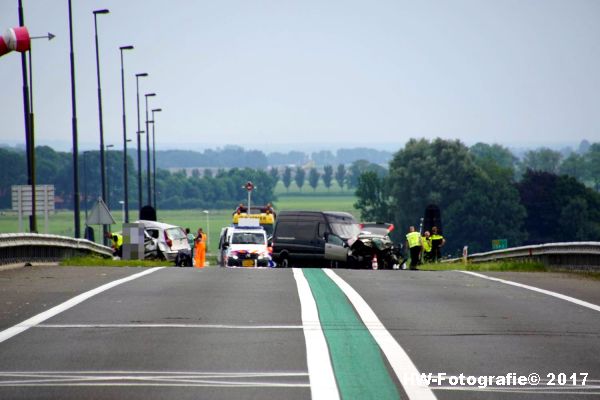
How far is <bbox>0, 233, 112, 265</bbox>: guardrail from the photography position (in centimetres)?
2927

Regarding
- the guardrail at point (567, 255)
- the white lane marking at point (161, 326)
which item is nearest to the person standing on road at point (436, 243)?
Answer: the guardrail at point (567, 255)

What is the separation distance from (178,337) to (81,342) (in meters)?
1.02

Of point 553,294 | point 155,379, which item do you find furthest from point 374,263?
point 155,379

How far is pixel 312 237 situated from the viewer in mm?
53312

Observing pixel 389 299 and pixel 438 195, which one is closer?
pixel 389 299

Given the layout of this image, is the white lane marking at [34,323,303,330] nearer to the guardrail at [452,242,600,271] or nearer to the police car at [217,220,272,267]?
the guardrail at [452,242,600,271]

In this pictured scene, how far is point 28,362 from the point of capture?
12781mm

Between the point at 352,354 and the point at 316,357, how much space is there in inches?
15.0

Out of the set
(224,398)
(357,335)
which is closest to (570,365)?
(357,335)

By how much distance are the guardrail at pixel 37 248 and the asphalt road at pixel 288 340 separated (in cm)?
675

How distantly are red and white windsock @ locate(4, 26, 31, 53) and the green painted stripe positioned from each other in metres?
4.72

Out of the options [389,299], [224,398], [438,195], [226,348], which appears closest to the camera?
[224,398]

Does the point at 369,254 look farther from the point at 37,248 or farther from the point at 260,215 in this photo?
the point at 37,248

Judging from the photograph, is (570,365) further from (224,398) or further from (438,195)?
(438,195)
